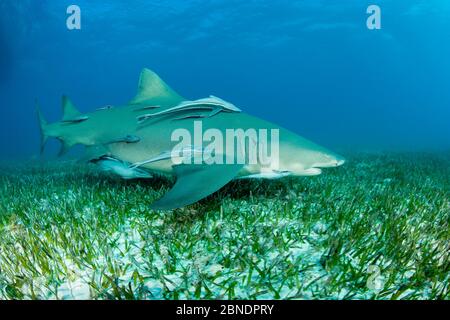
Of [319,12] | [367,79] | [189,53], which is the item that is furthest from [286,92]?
[319,12]

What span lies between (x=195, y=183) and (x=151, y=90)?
285cm

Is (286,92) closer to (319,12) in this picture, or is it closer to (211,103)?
(319,12)

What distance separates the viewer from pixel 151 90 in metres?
5.09

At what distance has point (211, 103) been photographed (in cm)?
383

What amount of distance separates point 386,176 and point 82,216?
658cm

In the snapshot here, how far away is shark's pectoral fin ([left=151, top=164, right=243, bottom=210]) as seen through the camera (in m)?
2.47

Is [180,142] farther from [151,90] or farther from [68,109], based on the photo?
[68,109]

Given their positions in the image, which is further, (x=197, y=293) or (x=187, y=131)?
(x=187, y=131)

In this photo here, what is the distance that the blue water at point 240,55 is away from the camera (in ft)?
161

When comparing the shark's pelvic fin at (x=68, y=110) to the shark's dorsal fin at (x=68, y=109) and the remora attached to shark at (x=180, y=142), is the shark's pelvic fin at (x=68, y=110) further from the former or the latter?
the remora attached to shark at (x=180, y=142)

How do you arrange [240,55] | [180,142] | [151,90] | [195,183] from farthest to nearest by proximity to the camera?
[240,55] < [151,90] < [180,142] < [195,183]

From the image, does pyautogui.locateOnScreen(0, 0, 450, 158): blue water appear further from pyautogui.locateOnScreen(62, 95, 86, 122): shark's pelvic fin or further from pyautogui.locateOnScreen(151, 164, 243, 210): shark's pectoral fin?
pyautogui.locateOnScreen(151, 164, 243, 210): shark's pectoral fin

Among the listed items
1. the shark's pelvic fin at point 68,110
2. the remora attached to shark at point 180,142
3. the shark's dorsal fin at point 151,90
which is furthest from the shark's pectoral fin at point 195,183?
the shark's pelvic fin at point 68,110

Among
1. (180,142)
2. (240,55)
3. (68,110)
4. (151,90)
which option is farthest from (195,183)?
(240,55)
